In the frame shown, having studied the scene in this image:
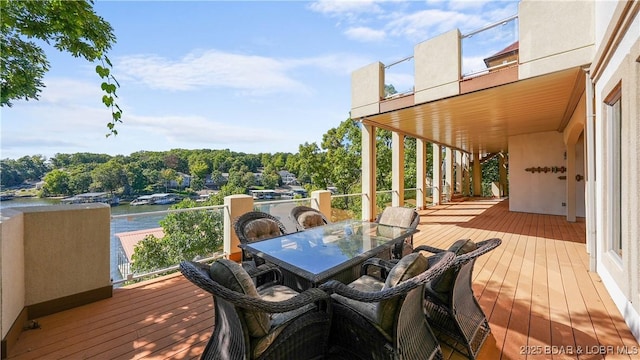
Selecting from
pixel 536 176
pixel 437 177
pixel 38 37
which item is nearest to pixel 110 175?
pixel 38 37

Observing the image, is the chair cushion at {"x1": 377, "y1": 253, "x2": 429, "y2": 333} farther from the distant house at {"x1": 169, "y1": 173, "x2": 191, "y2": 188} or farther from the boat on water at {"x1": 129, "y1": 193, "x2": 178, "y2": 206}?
the distant house at {"x1": 169, "y1": 173, "x2": 191, "y2": 188}

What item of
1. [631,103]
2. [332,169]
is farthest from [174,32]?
[332,169]

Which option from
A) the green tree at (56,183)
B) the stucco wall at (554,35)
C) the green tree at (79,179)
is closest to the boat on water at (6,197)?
the green tree at (56,183)

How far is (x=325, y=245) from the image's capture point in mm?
3027

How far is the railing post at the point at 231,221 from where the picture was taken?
441 centimetres

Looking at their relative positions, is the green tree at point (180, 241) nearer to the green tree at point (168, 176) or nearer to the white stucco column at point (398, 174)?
the white stucco column at point (398, 174)

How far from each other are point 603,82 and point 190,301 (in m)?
5.95

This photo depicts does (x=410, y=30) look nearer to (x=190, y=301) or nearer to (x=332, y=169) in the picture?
(x=190, y=301)

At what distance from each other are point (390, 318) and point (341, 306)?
1.22 ft

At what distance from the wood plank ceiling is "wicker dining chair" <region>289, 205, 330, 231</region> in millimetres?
3669

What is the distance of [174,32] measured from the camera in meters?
6.04

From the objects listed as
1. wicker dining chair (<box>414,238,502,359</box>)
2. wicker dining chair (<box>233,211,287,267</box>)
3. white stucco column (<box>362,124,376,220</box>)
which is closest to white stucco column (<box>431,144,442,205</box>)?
white stucco column (<box>362,124,376,220</box>)

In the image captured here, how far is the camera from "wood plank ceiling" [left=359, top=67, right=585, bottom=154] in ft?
16.0

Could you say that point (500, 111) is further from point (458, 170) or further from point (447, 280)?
point (458, 170)
